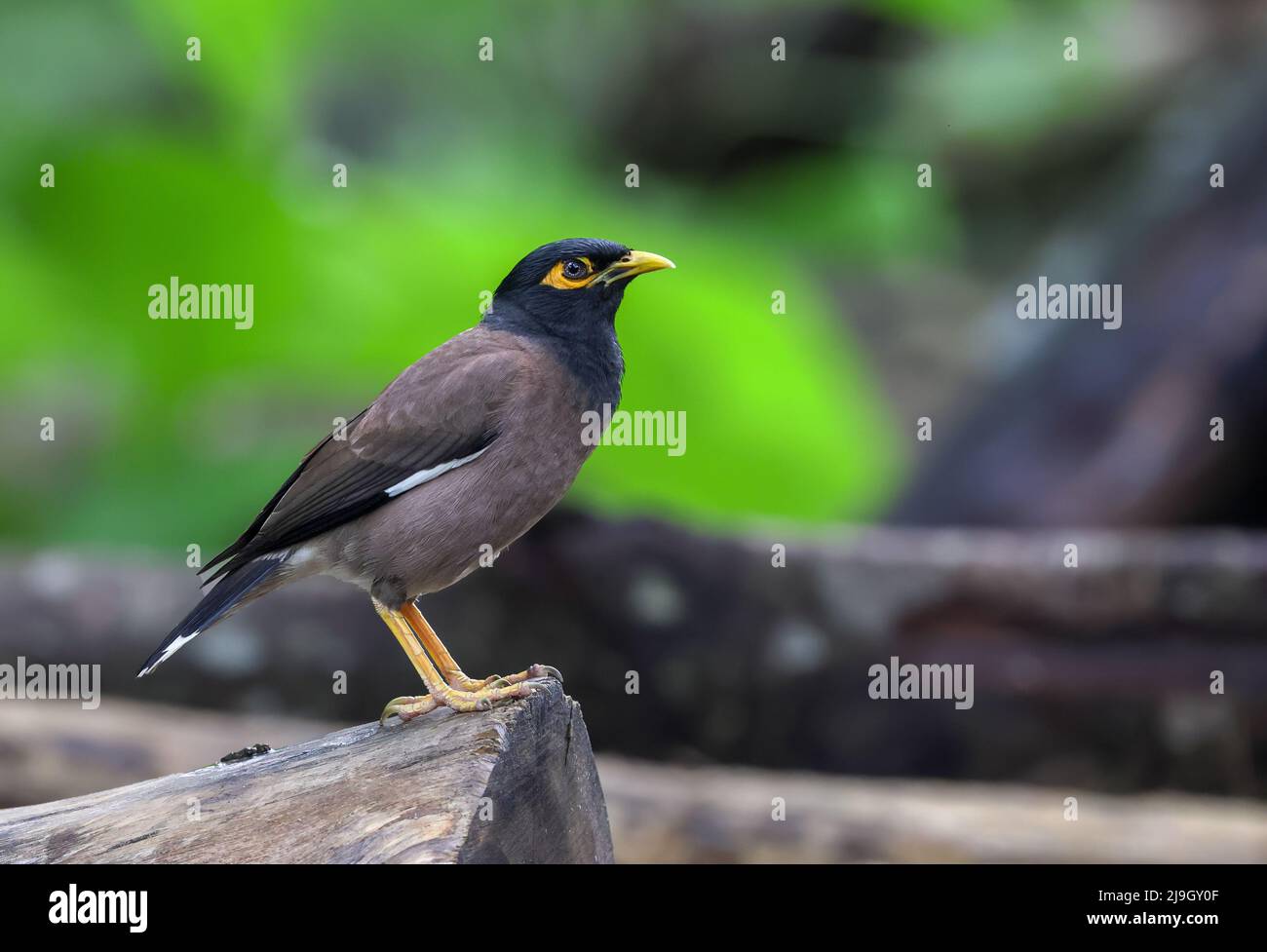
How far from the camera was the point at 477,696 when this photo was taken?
12.3 ft

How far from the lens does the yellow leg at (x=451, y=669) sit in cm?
387

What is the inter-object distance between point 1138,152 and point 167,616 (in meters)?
9.39

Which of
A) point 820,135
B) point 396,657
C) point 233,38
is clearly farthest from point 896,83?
point 396,657

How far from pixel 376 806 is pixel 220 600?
0.97 metres

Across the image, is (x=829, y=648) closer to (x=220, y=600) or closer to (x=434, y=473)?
(x=434, y=473)

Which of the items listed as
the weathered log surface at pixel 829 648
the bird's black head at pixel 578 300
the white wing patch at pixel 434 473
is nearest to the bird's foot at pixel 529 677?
the white wing patch at pixel 434 473

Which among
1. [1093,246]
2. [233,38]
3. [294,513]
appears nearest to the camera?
[294,513]

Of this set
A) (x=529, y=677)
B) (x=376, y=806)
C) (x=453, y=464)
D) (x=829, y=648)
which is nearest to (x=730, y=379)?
(x=829, y=648)

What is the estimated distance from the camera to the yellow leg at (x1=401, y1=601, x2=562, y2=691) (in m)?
3.87

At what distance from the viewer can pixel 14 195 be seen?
8578mm

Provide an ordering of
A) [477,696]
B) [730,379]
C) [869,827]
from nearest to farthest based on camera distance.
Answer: [477,696] → [869,827] → [730,379]

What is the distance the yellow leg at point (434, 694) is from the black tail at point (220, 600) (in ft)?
1.13

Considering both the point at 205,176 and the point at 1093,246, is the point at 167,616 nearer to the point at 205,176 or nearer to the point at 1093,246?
the point at 205,176

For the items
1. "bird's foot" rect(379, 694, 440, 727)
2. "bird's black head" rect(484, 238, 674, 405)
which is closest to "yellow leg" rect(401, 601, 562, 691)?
"bird's foot" rect(379, 694, 440, 727)
